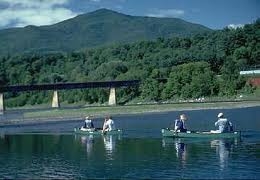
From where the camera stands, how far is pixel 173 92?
158250mm

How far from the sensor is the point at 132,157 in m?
44.3

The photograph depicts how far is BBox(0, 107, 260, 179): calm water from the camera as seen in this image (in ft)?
122

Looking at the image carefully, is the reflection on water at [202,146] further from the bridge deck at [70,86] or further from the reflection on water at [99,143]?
the bridge deck at [70,86]

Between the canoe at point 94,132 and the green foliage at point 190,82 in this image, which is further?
the green foliage at point 190,82

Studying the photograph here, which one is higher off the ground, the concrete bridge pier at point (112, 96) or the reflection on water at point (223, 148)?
the concrete bridge pier at point (112, 96)

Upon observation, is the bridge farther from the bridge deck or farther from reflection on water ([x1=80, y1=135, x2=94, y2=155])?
reflection on water ([x1=80, y1=135, x2=94, y2=155])

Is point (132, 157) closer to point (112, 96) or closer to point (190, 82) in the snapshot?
point (190, 82)

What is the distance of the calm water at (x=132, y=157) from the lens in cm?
3731

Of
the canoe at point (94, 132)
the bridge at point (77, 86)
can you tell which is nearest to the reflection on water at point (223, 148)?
the canoe at point (94, 132)

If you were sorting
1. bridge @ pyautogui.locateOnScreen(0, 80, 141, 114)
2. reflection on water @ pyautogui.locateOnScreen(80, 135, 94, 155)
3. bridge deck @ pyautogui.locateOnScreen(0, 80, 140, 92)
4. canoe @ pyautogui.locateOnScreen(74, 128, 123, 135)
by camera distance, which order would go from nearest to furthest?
reflection on water @ pyautogui.locateOnScreen(80, 135, 94, 155) → canoe @ pyautogui.locateOnScreen(74, 128, 123, 135) → bridge deck @ pyautogui.locateOnScreen(0, 80, 140, 92) → bridge @ pyautogui.locateOnScreen(0, 80, 141, 114)

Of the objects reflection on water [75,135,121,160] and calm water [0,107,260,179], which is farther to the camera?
reflection on water [75,135,121,160]

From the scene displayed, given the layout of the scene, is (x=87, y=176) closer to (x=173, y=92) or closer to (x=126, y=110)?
(x=126, y=110)

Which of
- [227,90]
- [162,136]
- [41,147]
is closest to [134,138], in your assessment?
[162,136]

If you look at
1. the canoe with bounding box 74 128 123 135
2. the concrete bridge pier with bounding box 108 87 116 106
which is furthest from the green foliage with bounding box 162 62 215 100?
the canoe with bounding box 74 128 123 135
